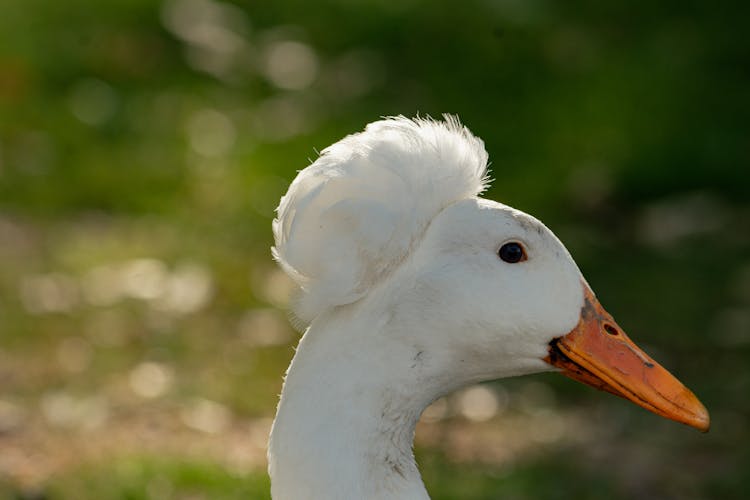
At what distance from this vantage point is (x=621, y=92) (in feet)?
31.9

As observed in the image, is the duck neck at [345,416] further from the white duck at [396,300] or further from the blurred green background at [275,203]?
the blurred green background at [275,203]

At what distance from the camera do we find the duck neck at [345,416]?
103 inches

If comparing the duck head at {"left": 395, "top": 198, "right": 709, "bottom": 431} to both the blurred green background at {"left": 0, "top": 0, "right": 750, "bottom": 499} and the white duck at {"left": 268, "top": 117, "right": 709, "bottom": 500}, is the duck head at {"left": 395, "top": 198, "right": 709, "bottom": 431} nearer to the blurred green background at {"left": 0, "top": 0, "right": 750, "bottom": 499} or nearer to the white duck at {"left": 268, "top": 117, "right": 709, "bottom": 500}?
the white duck at {"left": 268, "top": 117, "right": 709, "bottom": 500}

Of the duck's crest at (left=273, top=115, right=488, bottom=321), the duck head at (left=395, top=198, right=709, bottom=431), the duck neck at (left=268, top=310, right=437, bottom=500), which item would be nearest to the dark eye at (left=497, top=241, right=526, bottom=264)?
the duck head at (left=395, top=198, right=709, bottom=431)

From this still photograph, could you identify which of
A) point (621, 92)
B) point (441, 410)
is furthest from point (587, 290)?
point (621, 92)

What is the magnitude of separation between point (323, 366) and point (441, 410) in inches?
126

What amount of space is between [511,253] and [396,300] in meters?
0.26

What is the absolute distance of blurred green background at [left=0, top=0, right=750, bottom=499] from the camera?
5266 mm

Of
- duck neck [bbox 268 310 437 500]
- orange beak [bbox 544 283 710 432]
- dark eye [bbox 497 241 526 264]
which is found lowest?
duck neck [bbox 268 310 437 500]

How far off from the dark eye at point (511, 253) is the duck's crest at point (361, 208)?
16 cm

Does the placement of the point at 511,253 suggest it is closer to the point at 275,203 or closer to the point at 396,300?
the point at 396,300

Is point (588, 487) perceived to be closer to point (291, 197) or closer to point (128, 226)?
point (291, 197)

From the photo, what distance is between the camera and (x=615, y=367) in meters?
2.83

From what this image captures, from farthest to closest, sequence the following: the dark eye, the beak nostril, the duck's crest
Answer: the beak nostril < the dark eye < the duck's crest
